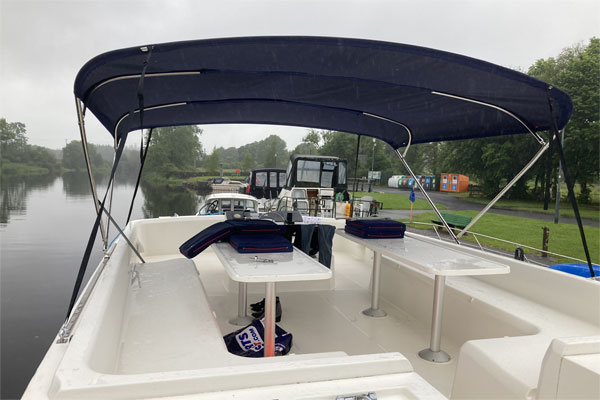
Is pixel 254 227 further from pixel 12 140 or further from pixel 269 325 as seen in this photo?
pixel 12 140

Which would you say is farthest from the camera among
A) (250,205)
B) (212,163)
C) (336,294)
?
(212,163)

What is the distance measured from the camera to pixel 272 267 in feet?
6.39

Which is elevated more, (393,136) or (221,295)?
(393,136)

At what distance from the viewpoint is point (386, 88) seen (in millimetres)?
2898

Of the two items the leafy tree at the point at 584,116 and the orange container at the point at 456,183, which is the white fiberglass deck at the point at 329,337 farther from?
the orange container at the point at 456,183

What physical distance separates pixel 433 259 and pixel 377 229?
70 centimetres

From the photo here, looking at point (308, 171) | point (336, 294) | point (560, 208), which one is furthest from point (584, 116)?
point (336, 294)

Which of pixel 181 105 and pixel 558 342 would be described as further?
pixel 181 105

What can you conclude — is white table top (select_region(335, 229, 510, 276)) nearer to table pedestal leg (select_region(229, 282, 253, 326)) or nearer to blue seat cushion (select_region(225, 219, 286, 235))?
blue seat cushion (select_region(225, 219, 286, 235))

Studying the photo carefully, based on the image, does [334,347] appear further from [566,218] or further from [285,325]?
[566,218]

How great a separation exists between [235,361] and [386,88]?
7.17ft

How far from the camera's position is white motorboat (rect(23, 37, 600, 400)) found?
1.07 metres

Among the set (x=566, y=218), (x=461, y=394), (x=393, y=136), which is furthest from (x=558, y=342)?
(x=566, y=218)

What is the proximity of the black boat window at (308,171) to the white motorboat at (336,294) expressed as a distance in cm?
698
